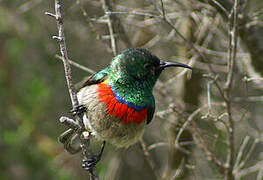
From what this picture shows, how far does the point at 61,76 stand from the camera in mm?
6906

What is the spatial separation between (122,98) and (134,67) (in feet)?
1.17

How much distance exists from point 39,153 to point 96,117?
9.73 ft

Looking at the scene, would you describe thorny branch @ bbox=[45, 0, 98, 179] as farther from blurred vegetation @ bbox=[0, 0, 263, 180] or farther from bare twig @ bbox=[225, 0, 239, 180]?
blurred vegetation @ bbox=[0, 0, 263, 180]

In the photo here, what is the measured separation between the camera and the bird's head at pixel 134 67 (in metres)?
3.62

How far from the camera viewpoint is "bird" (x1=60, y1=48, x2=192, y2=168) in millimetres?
3461

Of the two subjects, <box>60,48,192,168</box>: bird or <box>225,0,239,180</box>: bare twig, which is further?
<box>60,48,192,168</box>: bird

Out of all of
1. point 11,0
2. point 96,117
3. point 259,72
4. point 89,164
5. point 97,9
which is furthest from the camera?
point 11,0

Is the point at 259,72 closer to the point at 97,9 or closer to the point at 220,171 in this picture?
the point at 220,171

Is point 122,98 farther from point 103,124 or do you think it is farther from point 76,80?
point 76,80

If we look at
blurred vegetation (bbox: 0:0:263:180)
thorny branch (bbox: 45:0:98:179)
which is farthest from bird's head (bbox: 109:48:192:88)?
blurred vegetation (bbox: 0:0:263:180)

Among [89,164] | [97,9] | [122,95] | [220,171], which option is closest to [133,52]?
[122,95]

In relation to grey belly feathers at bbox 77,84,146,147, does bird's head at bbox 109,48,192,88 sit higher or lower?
higher

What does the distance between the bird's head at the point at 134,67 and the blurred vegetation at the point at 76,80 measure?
1237 millimetres

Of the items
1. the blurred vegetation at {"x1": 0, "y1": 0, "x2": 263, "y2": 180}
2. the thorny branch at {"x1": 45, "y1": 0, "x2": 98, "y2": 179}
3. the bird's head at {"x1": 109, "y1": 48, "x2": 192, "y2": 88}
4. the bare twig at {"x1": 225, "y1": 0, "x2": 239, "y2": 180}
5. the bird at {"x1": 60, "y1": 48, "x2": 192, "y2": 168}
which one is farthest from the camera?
the blurred vegetation at {"x1": 0, "y1": 0, "x2": 263, "y2": 180}
